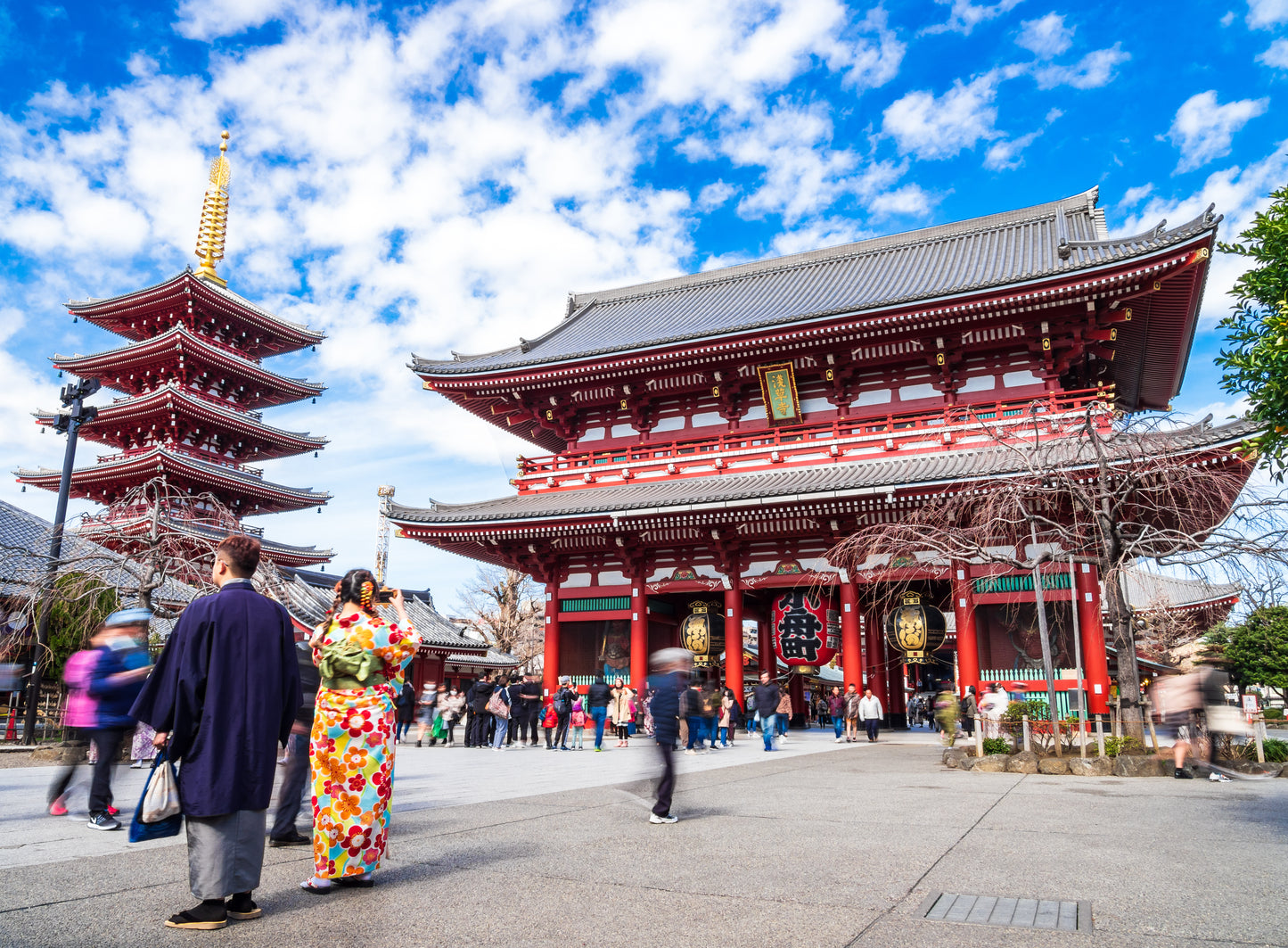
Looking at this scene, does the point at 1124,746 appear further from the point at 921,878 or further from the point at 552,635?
the point at 552,635

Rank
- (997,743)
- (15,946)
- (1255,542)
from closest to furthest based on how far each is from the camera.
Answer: (15,946) < (1255,542) < (997,743)

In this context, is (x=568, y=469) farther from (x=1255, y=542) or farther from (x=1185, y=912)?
(x=1185, y=912)

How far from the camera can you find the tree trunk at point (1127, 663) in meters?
11.2

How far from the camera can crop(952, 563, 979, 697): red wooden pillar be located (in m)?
16.6

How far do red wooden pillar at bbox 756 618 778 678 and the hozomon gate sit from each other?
9 cm

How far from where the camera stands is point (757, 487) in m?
17.9

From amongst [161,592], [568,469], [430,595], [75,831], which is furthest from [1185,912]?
[430,595]

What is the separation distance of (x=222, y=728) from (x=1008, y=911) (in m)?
3.85

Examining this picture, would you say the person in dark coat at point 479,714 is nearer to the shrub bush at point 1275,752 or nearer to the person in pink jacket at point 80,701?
the person in pink jacket at point 80,701

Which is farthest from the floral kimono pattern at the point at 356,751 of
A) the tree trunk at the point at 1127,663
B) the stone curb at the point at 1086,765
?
the tree trunk at the point at 1127,663

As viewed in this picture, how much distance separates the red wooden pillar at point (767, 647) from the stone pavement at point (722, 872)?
1386 centimetres

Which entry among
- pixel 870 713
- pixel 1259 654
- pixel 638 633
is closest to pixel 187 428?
pixel 638 633

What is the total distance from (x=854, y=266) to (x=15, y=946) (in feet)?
82.0

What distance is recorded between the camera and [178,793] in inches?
152
